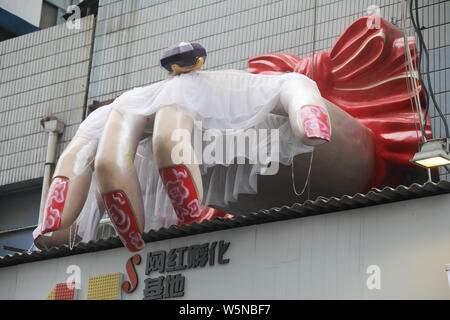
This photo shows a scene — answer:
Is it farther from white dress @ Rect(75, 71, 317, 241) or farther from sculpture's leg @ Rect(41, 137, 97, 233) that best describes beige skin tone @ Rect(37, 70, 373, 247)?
white dress @ Rect(75, 71, 317, 241)

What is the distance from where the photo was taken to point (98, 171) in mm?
10914

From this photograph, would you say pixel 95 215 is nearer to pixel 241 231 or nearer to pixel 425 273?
pixel 241 231

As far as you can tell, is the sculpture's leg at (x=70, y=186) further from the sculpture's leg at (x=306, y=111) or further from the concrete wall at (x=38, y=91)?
the concrete wall at (x=38, y=91)

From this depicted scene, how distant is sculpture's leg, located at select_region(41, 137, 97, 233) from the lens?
11492 mm

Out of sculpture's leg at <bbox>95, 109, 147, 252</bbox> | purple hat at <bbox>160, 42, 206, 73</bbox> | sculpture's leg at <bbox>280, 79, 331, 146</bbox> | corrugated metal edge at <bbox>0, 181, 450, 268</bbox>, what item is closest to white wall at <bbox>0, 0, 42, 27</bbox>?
corrugated metal edge at <bbox>0, 181, 450, 268</bbox>

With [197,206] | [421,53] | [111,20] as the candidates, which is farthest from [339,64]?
[111,20]

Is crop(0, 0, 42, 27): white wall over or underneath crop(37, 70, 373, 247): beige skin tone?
over

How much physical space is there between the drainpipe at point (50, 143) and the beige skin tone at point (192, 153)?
12.0 ft

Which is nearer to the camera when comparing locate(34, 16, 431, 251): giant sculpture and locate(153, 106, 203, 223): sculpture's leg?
locate(153, 106, 203, 223): sculpture's leg

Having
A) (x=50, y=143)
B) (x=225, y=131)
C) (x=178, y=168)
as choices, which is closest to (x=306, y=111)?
(x=225, y=131)

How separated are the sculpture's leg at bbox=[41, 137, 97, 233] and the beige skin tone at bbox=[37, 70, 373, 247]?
0.01m

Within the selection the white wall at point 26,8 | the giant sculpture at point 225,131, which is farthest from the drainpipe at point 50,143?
the giant sculpture at point 225,131

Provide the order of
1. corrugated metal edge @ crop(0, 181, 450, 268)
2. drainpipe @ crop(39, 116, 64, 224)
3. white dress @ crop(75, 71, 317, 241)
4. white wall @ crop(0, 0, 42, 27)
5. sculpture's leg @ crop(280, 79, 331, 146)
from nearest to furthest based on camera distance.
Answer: corrugated metal edge @ crop(0, 181, 450, 268) < sculpture's leg @ crop(280, 79, 331, 146) < white dress @ crop(75, 71, 317, 241) < drainpipe @ crop(39, 116, 64, 224) < white wall @ crop(0, 0, 42, 27)

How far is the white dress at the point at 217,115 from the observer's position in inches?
451
